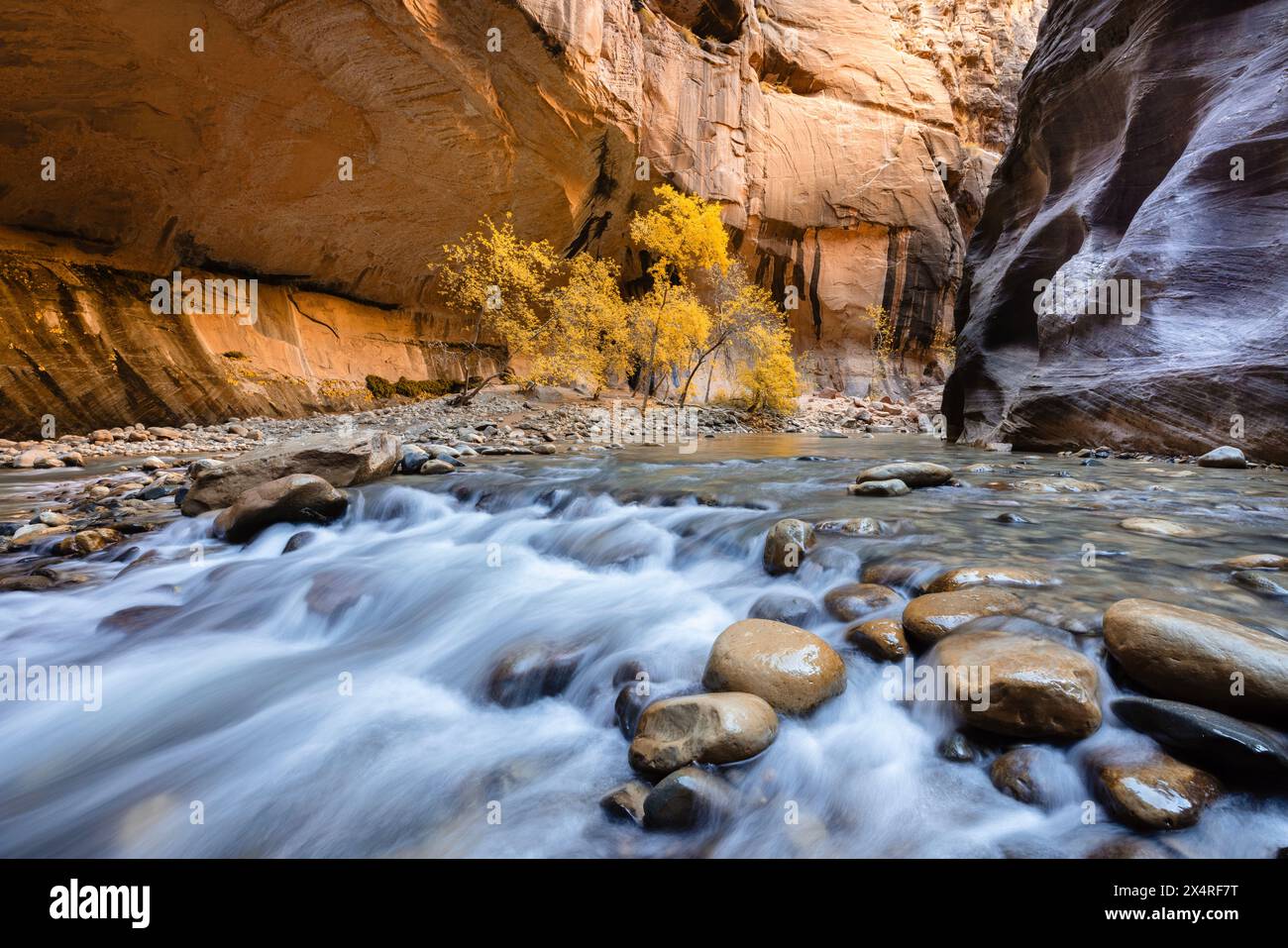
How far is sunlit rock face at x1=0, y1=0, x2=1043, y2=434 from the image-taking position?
9.42 metres

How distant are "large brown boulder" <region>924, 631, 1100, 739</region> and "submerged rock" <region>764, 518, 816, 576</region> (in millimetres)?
1312

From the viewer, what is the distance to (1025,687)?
1.66m

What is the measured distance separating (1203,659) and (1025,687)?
1.68 feet

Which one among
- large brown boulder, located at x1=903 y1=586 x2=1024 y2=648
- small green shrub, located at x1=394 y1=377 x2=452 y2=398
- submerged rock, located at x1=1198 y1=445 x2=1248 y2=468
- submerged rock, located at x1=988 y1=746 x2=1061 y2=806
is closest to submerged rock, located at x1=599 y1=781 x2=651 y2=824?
submerged rock, located at x1=988 y1=746 x2=1061 y2=806

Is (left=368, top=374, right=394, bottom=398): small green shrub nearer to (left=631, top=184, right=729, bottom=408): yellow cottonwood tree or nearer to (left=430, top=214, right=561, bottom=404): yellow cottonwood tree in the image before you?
(left=430, top=214, right=561, bottom=404): yellow cottonwood tree

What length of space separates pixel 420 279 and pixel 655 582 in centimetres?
1687

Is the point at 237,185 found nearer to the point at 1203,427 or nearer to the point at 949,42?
the point at 1203,427

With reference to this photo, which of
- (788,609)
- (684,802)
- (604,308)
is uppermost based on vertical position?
(604,308)

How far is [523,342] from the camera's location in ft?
49.7

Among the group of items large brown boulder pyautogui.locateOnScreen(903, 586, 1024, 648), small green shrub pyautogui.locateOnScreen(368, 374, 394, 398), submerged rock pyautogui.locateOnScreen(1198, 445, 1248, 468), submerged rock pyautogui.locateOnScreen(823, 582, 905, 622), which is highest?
small green shrub pyautogui.locateOnScreen(368, 374, 394, 398)

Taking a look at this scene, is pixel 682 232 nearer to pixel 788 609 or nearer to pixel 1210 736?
pixel 788 609

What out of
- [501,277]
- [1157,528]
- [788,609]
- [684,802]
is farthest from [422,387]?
[684,802]
